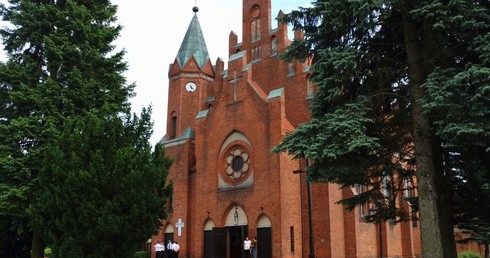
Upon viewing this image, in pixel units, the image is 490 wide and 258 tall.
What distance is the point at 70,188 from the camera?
12672 mm

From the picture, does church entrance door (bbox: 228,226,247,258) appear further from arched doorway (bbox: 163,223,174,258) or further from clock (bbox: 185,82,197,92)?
clock (bbox: 185,82,197,92)

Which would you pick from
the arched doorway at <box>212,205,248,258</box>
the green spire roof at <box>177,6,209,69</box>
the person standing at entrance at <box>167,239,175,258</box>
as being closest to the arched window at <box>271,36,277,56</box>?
the green spire roof at <box>177,6,209,69</box>

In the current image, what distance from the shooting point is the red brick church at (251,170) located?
2389 centimetres

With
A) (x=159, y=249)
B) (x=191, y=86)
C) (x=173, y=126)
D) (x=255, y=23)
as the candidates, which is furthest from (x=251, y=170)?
(x=255, y=23)

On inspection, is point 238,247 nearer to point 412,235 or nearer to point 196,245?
point 196,245

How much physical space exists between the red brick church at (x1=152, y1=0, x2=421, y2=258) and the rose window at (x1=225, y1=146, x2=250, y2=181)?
0.06 meters

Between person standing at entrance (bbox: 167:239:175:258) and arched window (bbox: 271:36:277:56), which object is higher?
arched window (bbox: 271:36:277:56)

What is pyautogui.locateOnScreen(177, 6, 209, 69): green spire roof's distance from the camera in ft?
108

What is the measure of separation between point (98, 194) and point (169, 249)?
50.4ft

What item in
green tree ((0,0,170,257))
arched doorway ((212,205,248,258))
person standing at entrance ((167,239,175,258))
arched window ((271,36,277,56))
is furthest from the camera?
arched window ((271,36,277,56))

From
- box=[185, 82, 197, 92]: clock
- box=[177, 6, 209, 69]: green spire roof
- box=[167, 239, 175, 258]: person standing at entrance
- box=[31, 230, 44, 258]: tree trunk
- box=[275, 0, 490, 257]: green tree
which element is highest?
box=[177, 6, 209, 69]: green spire roof

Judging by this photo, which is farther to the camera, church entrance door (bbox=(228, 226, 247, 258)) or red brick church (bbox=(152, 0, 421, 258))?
church entrance door (bbox=(228, 226, 247, 258))

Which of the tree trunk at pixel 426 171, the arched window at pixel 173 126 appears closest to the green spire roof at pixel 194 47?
the arched window at pixel 173 126

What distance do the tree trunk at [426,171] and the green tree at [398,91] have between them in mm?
23
